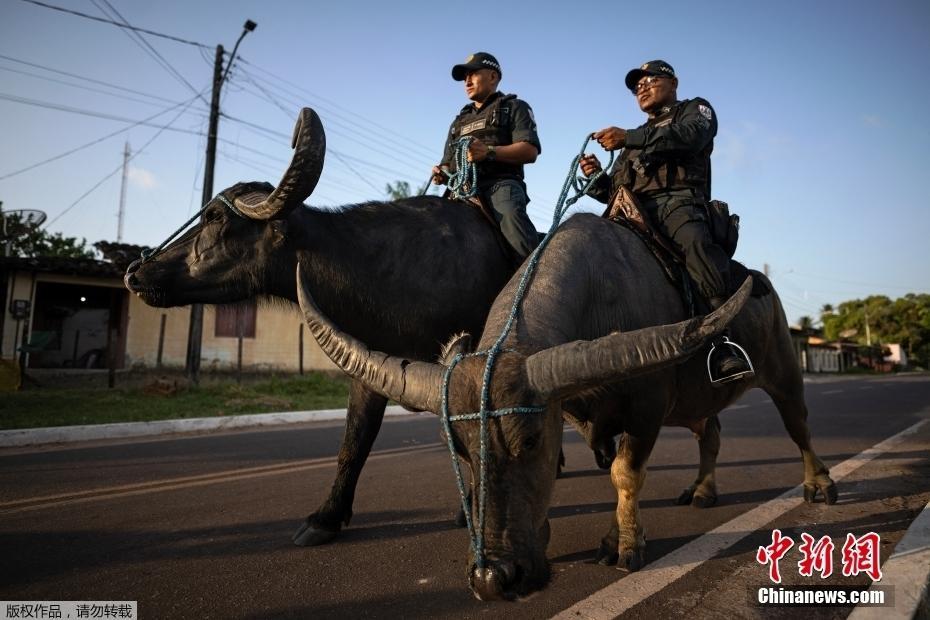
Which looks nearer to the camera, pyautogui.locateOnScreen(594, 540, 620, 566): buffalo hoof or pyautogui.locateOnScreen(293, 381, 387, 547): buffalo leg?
pyautogui.locateOnScreen(594, 540, 620, 566): buffalo hoof

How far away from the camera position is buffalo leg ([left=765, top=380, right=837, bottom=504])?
4.29 m

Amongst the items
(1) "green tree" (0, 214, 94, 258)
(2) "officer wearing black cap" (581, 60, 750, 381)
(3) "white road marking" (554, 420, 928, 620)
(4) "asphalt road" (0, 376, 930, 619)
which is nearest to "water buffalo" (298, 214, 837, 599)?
(3) "white road marking" (554, 420, 928, 620)

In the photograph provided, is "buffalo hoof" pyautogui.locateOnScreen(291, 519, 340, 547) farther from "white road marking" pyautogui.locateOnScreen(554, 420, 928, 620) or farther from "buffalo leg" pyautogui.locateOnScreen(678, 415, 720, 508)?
"buffalo leg" pyautogui.locateOnScreen(678, 415, 720, 508)

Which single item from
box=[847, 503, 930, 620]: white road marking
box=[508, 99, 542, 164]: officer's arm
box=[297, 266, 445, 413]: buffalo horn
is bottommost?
box=[847, 503, 930, 620]: white road marking

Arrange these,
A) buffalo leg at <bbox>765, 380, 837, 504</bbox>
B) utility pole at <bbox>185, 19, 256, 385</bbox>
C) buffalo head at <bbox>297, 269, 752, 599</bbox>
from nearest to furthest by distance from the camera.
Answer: buffalo head at <bbox>297, 269, 752, 599</bbox>, buffalo leg at <bbox>765, 380, 837, 504</bbox>, utility pole at <bbox>185, 19, 256, 385</bbox>

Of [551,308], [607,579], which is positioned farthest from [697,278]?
[607,579]

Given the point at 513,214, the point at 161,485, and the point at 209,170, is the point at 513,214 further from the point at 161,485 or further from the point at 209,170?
the point at 209,170

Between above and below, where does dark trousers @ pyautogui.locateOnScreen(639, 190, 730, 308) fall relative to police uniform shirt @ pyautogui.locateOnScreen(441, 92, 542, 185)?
below

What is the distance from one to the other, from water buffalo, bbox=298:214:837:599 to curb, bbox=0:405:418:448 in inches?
151

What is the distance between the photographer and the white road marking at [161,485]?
4.08m

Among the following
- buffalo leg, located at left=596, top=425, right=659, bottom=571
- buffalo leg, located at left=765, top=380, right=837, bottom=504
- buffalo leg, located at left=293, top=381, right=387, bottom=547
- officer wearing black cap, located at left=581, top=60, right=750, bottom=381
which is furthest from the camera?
buffalo leg, located at left=765, top=380, right=837, bottom=504

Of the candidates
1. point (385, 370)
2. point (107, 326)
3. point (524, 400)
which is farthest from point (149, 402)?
point (524, 400)

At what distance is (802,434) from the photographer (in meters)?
4.54

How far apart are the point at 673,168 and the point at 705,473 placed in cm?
248
